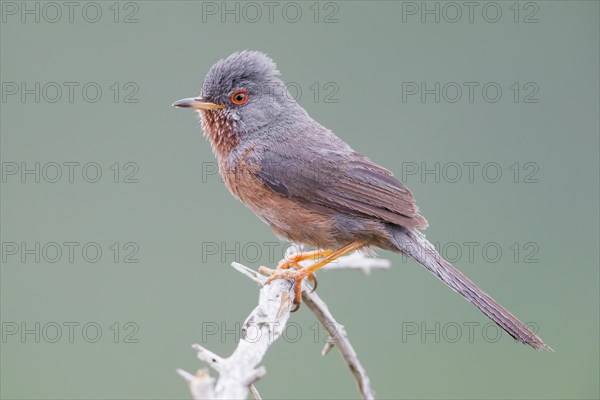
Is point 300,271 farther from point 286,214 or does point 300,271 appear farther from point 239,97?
point 239,97

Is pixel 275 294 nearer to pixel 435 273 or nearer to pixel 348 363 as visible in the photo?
pixel 348 363

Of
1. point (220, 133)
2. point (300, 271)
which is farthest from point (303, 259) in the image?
point (220, 133)

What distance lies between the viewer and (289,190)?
3.62 m

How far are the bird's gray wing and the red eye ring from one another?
383 mm

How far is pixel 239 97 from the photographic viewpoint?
3.88 m

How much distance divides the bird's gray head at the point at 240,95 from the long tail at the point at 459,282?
981 mm

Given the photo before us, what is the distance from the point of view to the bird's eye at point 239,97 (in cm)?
387

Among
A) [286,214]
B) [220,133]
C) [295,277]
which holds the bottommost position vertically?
[295,277]

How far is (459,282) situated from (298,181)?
959 millimetres

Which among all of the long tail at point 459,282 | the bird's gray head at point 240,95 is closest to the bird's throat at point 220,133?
the bird's gray head at point 240,95

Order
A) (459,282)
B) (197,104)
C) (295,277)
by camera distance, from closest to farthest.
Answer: (459,282)
(295,277)
(197,104)

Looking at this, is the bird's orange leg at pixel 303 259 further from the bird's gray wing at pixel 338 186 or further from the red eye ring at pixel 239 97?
the red eye ring at pixel 239 97

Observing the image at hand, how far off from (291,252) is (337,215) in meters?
0.61

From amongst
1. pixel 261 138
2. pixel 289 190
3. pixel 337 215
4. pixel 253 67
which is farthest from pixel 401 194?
pixel 253 67
